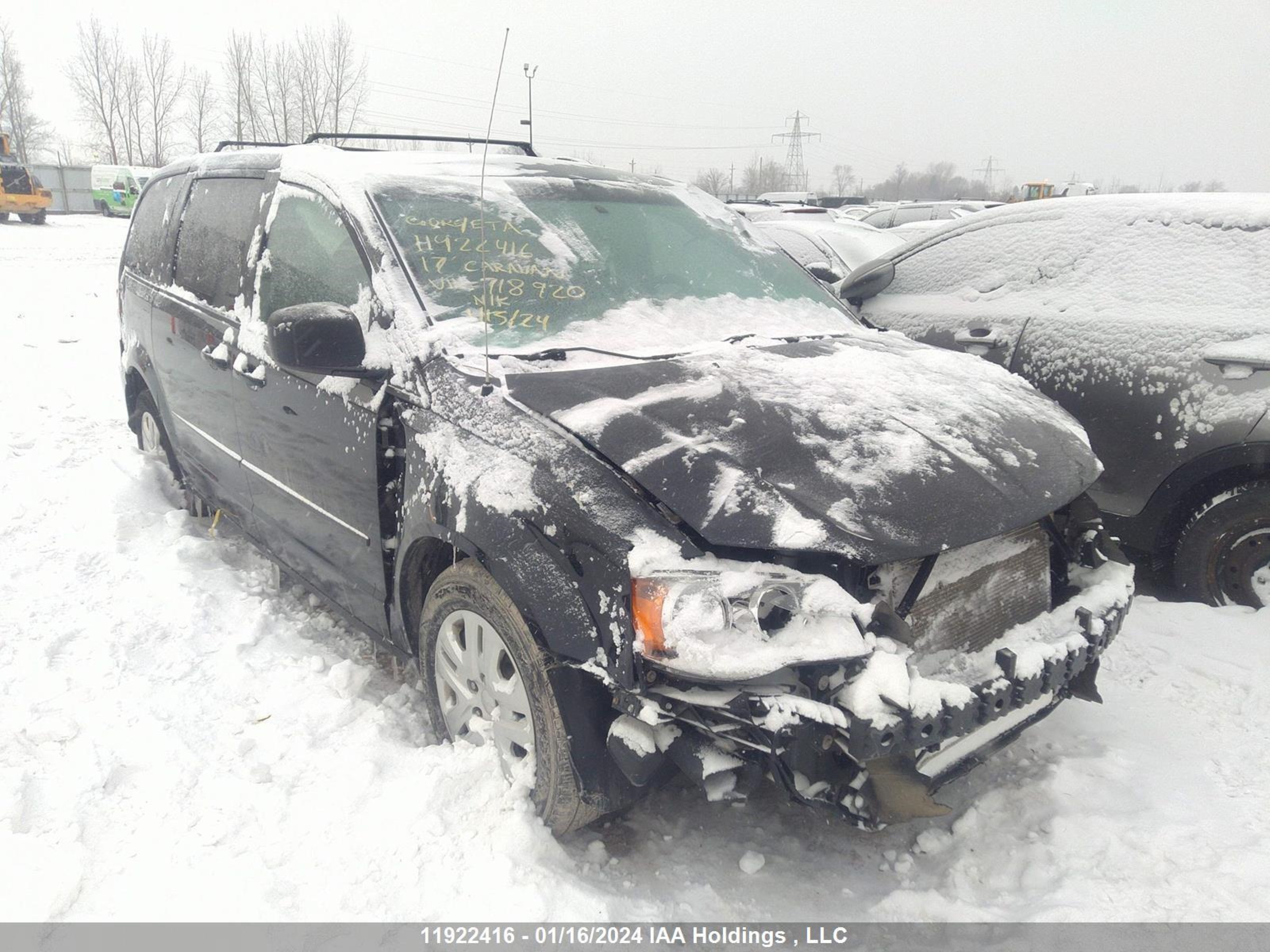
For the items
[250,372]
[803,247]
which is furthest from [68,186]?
[250,372]

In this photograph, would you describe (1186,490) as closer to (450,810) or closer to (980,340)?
(980,340)

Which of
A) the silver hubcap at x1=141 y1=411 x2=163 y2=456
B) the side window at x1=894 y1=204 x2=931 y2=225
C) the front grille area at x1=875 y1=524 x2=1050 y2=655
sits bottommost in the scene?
the silver hubcap at x1=141 y1=411 x2=163 y2=456

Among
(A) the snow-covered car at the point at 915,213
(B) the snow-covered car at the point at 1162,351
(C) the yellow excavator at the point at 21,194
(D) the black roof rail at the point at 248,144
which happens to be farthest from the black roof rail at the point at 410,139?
(C) the yellow excavator at the point at 21,194

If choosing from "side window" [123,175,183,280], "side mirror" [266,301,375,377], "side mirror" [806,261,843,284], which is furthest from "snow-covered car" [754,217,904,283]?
"side mirror" [266,301,375,377]

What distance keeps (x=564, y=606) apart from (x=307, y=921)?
98 cm

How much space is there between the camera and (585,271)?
9.59 feet

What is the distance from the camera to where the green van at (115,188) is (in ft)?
109

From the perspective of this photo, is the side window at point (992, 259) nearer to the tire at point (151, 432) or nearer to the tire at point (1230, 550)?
the tire at point (1230, 550)

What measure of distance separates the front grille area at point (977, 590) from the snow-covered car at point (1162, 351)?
4.52 ft

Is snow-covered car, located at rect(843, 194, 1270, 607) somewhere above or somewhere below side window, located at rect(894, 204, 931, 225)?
→ below

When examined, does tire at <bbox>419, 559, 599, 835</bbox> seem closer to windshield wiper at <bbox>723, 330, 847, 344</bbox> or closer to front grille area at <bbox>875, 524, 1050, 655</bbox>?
front grille area at <bbox>875, 524, 1050, 655</bbox>

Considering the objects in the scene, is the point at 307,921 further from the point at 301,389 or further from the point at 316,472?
the point at 301,389

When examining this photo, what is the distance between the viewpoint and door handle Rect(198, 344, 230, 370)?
3459 millimetres

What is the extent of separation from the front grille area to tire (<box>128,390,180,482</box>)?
13.1 feet
